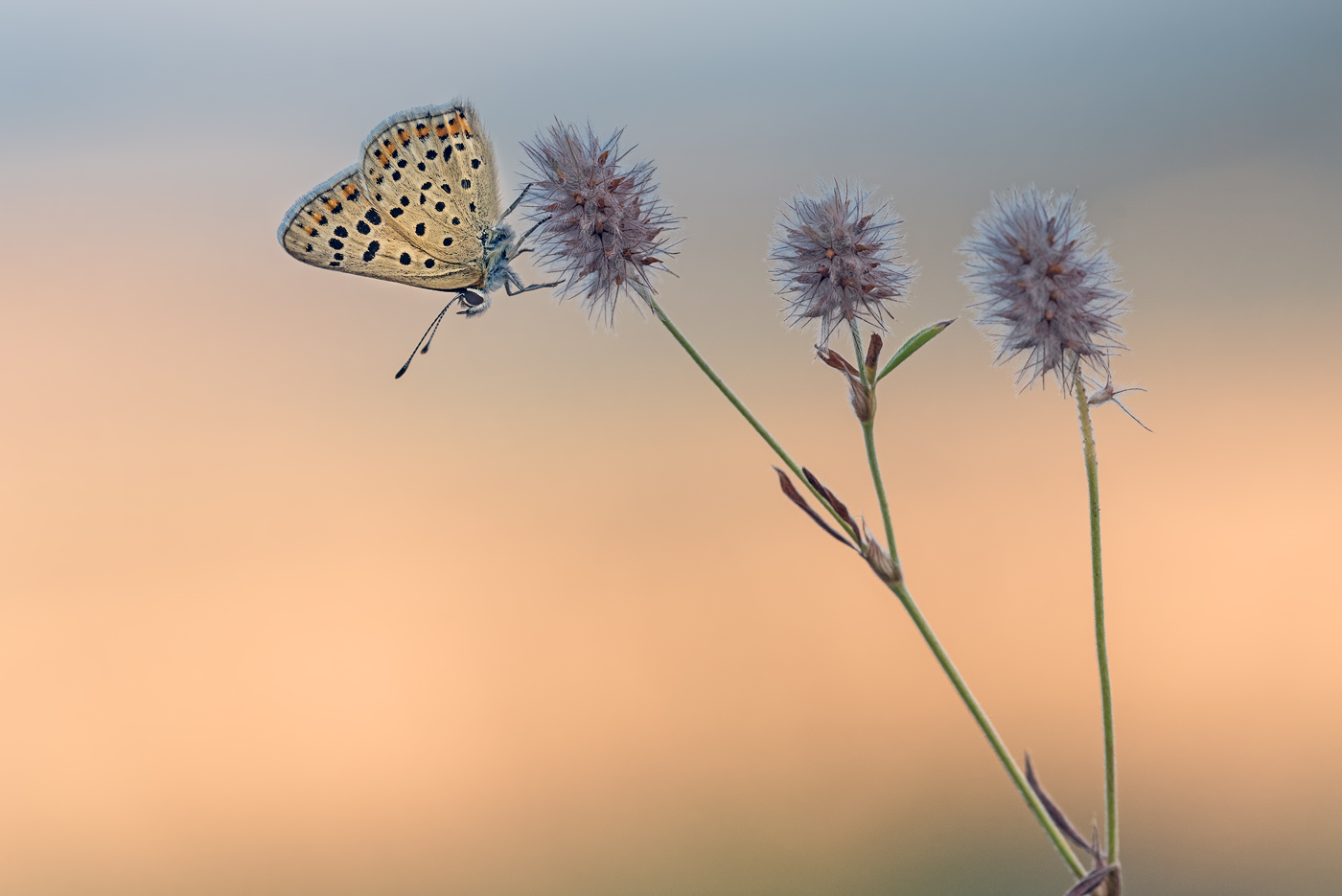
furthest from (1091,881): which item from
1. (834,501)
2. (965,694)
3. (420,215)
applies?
(420,215)

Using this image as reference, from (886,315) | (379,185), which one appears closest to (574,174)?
(379,185)

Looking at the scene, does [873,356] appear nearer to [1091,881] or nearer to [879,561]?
[879,561]

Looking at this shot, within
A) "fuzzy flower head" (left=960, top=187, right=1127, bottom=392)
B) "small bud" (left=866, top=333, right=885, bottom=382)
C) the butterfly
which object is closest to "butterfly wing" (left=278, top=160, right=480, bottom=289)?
the butterfly

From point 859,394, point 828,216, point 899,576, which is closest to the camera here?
point 899,576

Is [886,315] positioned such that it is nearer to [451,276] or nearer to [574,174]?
[574,174]

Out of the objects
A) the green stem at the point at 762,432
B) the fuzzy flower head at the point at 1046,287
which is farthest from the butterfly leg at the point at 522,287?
the fuzzy flower head at the point at 1046,287

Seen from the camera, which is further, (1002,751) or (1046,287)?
(1046,287)
